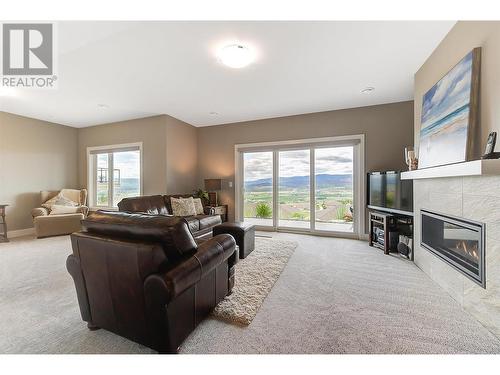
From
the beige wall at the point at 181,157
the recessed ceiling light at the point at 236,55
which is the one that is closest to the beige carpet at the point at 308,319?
the beige wall at the point at 181,157

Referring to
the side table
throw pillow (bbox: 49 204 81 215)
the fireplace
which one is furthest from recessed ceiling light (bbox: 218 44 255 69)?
throw pillow (bbox: 49 204 81 215)

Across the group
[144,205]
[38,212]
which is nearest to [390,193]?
[144,205]

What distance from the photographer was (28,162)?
455 cm

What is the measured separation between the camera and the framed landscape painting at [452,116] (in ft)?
5.77

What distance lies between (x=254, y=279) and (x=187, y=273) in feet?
4.20

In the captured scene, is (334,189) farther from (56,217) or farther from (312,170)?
(56,217)

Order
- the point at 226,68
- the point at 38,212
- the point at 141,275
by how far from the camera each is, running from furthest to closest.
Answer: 1. the point at 38,212
2. the point at 226,68
3. the point at 141,275

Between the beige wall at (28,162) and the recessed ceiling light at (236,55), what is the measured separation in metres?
5.03

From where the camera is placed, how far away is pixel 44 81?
3.02 m

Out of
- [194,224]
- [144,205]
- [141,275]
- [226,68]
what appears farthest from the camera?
[144,205]

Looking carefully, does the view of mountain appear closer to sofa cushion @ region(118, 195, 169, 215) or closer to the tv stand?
the tv stand

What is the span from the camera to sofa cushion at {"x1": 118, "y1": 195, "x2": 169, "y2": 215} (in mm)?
3328

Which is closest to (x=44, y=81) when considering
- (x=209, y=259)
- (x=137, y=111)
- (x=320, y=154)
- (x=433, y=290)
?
(x=137, y=111)

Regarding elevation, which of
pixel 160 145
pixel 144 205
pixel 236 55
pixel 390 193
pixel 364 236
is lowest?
pixel 364 236
